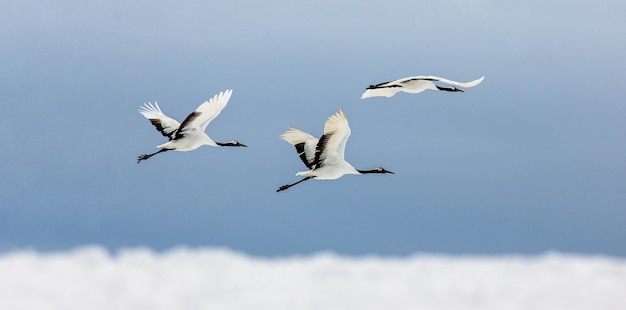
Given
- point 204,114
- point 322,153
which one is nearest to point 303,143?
point 322,153

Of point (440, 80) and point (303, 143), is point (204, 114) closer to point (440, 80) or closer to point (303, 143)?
point (303, 143)

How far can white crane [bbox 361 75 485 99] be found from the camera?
40.5 metres

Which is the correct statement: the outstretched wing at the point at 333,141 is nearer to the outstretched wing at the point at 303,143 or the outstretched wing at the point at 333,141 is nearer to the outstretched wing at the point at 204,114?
the outstretched wing at the point at 303,143

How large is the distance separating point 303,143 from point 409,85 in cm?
354

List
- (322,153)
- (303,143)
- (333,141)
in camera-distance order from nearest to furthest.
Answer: (333,141)
(322,153)
(303,143)

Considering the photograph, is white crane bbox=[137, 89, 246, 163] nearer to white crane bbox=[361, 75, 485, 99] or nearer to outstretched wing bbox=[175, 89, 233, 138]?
outstretched wing bbox=[175, 89, 233, 138]

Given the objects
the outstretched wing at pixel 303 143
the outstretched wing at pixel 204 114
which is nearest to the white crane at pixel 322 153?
the outstretched wing at pixel 303 143

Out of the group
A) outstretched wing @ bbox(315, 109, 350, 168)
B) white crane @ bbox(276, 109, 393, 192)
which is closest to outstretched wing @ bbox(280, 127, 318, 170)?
white crane @ bbox(276, 109, 393, 192)

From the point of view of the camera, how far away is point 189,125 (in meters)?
41.9

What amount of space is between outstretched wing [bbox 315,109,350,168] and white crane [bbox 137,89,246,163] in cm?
318

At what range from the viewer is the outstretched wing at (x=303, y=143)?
40688mm

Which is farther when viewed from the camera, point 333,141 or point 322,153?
point 322,153

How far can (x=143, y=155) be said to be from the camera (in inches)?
1740

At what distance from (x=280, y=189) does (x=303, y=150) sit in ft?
9.44
